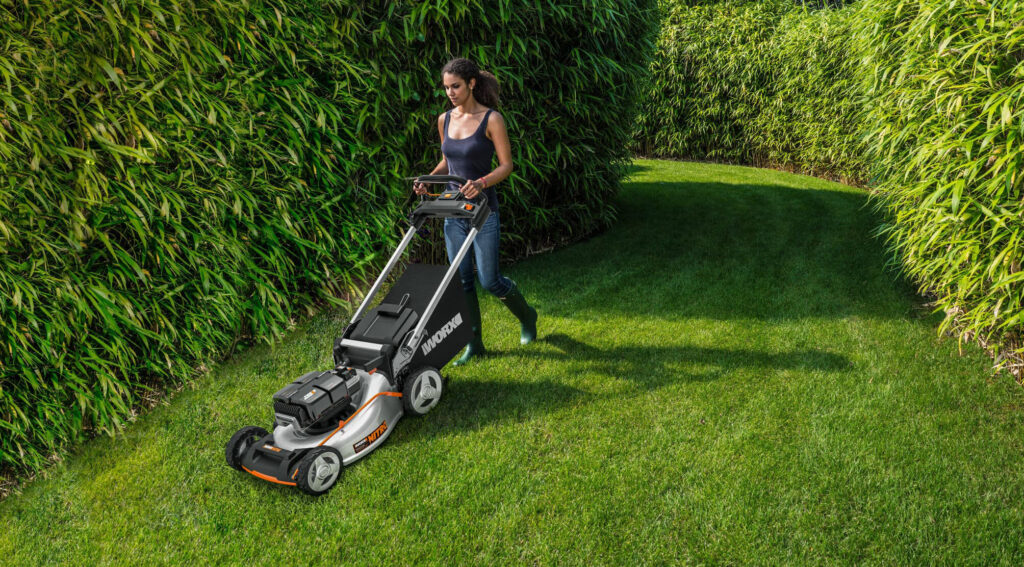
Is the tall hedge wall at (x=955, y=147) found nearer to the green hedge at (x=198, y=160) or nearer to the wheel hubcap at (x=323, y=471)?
A: the green hedge at (x=198, y=160)

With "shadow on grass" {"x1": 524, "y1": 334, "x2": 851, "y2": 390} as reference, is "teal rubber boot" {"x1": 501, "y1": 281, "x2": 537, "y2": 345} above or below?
above

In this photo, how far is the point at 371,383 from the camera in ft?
8.45

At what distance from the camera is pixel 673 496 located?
233 centimetres

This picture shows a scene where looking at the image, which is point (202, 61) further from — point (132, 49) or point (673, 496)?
point (673, 496)

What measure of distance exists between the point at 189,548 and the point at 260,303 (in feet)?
5.39

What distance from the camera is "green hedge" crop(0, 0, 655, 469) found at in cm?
234

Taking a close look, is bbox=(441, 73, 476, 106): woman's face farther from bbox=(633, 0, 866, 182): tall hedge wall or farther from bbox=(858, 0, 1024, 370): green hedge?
bbox=(633, 0, 866, 182): tall hedge wall

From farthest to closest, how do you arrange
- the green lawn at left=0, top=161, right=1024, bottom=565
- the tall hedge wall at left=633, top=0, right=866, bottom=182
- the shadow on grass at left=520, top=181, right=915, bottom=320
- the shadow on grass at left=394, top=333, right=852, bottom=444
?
the tall hedge wall at left=633, top=0, right=866, bottom=182 → the shadow on grass at left=520, top=181, right=915, bottom=320 → the shadow on grass at left=394, top=333, right=852, bottom=444 → the green lawn at left=0, top=161, right=1024, bottom=565

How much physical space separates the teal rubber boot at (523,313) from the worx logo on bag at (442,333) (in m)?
0.43

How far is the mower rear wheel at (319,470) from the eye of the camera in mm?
2252

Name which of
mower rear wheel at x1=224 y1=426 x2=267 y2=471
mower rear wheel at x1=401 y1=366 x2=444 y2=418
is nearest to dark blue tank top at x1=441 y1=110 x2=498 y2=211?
mower rear wheel at x1=401 y1=366 x2=444 y2=418

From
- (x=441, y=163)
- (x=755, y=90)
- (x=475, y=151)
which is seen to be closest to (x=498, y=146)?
(x=475, y=151)

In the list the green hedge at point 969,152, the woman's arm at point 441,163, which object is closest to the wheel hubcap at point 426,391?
the woman's arm at point 441,163

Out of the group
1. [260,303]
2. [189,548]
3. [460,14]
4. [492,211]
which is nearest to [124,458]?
[189,548]
